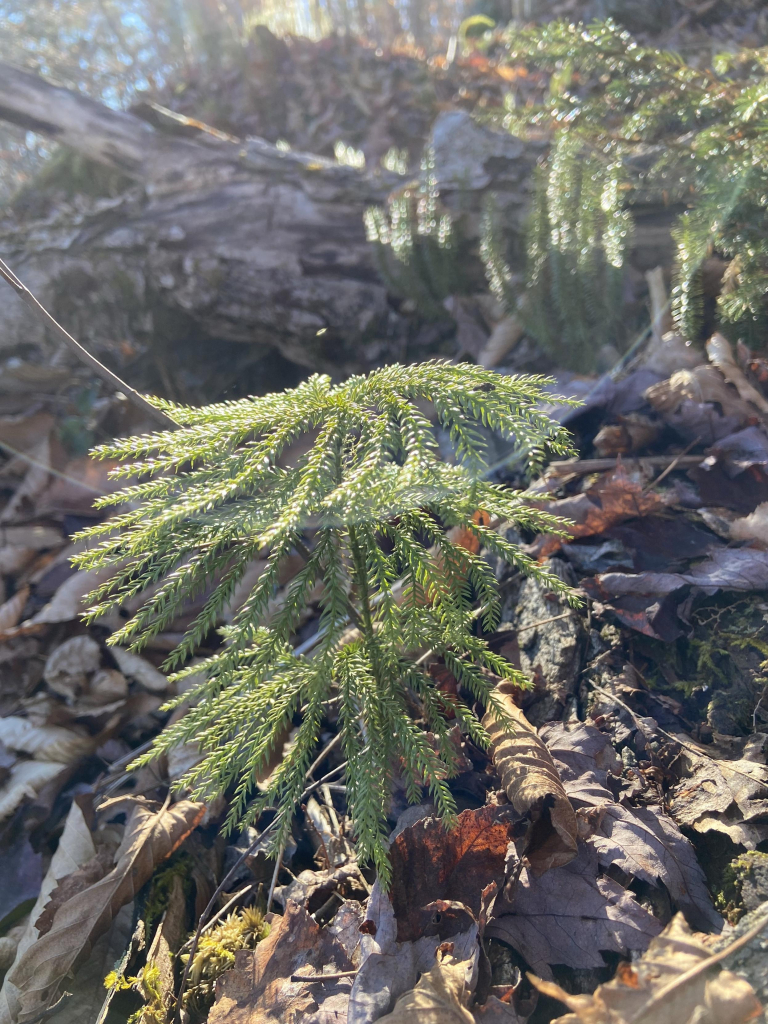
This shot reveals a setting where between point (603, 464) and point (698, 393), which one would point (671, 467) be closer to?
point (603, 464)

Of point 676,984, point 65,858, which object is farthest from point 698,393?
point 65,858

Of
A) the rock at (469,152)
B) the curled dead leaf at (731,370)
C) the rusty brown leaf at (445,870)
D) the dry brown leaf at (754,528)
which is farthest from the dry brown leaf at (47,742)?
the rock at (469,152)

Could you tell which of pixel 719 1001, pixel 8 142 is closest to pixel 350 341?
pixel 719 1001

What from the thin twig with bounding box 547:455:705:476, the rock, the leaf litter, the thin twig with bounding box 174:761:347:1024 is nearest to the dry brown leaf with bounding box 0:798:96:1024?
the leaf litter

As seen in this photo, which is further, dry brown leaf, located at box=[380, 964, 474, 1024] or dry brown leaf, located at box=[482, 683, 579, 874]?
dry brown leaf, located at box=[482, 683, 579, 874]

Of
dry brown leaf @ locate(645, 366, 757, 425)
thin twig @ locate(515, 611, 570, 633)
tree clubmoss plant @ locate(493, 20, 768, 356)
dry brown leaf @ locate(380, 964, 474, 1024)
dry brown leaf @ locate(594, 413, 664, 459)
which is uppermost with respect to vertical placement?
tree clubmoss plant @ locate(493, 20, 768, 356)

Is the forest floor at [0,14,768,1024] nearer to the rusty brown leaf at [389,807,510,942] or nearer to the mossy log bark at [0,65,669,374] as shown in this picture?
the rusty brown leaf at [389,807,510,942]
